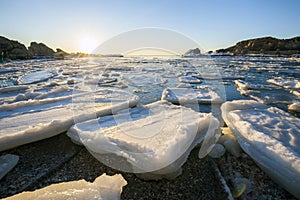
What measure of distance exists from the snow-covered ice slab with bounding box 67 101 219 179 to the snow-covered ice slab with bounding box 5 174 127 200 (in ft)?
0.92

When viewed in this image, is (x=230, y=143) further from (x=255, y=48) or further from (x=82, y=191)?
(x=255, y=48)

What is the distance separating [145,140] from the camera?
5.18ft

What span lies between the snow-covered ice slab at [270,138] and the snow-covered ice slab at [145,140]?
13.0 inches

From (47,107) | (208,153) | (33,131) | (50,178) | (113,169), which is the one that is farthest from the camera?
(47,107)

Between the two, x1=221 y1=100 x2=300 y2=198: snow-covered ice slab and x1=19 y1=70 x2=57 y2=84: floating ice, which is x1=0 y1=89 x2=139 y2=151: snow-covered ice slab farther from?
x1=19 y1=70 x2=57 y2=84: floating ice

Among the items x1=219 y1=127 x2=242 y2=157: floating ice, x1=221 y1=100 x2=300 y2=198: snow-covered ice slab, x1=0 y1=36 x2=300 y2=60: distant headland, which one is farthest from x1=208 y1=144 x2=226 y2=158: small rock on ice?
x1=0 y1=36 x2=300 y2=60: distant headland

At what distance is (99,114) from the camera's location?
7.91 feet

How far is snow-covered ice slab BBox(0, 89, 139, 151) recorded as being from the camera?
1.75 meters

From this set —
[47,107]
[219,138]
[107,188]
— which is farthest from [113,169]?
[47,107]

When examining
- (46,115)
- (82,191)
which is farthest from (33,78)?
(82,191)

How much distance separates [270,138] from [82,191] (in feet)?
5.23

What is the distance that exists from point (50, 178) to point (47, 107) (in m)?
1.70

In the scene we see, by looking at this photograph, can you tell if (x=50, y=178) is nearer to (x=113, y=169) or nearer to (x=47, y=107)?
(x=113, y=169)

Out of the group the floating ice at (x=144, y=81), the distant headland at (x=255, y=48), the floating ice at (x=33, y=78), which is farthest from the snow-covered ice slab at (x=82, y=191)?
the distant headland at (x=255, y=48)
